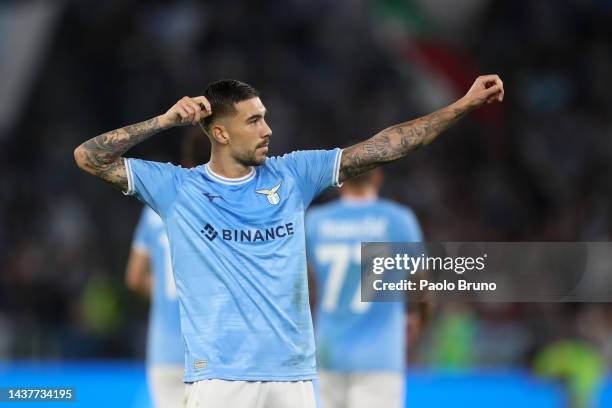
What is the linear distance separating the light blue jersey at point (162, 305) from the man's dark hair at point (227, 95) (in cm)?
194

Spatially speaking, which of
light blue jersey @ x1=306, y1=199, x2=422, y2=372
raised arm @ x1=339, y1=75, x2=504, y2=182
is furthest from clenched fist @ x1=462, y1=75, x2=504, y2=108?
light blue jersey @ x1=306, y1=199, x2=422, y2=372

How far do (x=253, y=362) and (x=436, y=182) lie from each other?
32.7 feet

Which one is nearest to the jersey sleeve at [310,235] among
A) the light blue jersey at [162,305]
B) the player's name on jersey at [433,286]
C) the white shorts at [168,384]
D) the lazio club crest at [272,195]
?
the player's name on jersey at [433,286]

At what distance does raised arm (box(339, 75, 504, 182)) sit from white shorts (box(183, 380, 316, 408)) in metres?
0.87

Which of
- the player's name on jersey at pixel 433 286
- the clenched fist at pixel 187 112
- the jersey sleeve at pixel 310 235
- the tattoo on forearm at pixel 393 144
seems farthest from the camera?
the jersey sleeve at pixel 310 235

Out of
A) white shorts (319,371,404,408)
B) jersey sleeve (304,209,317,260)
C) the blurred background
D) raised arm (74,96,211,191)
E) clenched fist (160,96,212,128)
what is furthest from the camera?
the blurred background

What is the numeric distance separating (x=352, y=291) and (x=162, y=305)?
3.56 ft

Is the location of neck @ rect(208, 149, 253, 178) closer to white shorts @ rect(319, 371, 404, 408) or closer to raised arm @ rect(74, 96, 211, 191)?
raised arm @ rect(74, 96, 211, 191)

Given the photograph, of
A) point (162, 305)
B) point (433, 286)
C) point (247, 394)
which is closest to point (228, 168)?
point (247, 394)

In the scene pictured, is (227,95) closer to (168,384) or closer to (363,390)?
(168,384)

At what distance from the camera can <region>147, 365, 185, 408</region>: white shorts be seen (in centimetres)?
676

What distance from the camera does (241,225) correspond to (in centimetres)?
489

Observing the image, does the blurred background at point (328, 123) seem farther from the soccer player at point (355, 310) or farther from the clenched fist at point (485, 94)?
the clenched fist at point (485, 94)

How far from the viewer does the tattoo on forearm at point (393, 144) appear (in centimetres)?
500
